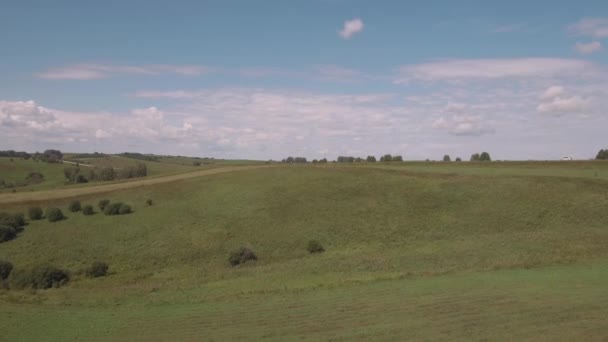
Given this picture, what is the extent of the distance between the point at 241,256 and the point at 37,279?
1398 centimetres

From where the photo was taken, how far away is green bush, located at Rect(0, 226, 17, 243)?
154ft

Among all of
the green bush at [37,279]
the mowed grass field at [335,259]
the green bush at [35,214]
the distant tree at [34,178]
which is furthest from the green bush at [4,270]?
the distant tree at [34,178]

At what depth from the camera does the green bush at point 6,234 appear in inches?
1848

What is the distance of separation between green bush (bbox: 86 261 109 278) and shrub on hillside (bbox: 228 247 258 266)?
9.41 m

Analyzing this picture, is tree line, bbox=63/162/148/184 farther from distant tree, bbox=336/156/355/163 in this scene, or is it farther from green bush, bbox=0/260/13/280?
green bush, bbox=0/260/13/280

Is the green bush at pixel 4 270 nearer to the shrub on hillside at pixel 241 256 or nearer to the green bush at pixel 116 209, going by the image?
the shrub on hillside at pixel 241 256

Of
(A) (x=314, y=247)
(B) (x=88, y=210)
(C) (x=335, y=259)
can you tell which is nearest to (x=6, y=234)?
(B) (x=88, y=210)

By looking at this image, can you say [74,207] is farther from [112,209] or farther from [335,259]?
[335,259]

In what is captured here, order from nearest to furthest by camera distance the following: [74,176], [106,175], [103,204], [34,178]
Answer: [103,204], [106,175], [74,176], [34,178]

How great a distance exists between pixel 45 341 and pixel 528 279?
2087 centimetres

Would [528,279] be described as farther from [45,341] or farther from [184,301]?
[45,341]

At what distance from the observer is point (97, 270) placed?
36.8m

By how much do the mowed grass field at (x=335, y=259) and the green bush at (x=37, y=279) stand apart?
49.8 inches

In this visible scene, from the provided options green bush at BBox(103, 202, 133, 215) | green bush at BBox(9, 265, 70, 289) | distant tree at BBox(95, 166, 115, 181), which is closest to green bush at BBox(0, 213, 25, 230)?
green bush at BBox(103, 202, 133, 215)
